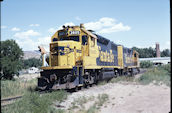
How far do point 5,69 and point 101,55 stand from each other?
2211 centimetres

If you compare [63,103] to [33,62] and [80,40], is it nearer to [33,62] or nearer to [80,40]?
[80,40]

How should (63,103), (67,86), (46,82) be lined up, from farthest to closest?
(46,82) → (67,86) → (63,103)

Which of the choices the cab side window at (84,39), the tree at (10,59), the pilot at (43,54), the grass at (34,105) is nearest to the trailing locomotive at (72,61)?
the cab side window at (84,39)

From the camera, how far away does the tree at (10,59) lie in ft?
107

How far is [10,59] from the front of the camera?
3375cm

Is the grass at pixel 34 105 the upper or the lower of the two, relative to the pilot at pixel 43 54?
lower

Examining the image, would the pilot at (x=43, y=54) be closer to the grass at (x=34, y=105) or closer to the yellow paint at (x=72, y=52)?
the yellow paint at (x=72, y=52)

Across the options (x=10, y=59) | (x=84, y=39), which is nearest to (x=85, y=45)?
(x=84, y=39)

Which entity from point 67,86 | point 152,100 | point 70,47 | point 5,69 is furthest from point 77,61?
point 5,69

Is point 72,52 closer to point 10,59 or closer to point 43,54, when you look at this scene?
point 43,54

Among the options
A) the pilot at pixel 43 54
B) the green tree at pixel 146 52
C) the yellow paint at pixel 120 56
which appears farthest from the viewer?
the green tree at pixel 146 52

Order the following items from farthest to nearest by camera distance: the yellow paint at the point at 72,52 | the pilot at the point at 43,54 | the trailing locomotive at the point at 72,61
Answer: the pilot at the point at 43,54
the yellow paint at the point at 72,52
the trailing locomotive at the point at 72,61

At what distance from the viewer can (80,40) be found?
13.6 meters

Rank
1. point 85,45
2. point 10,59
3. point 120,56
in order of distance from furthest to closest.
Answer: point 10,59 → point 120,56 → point 85,45
